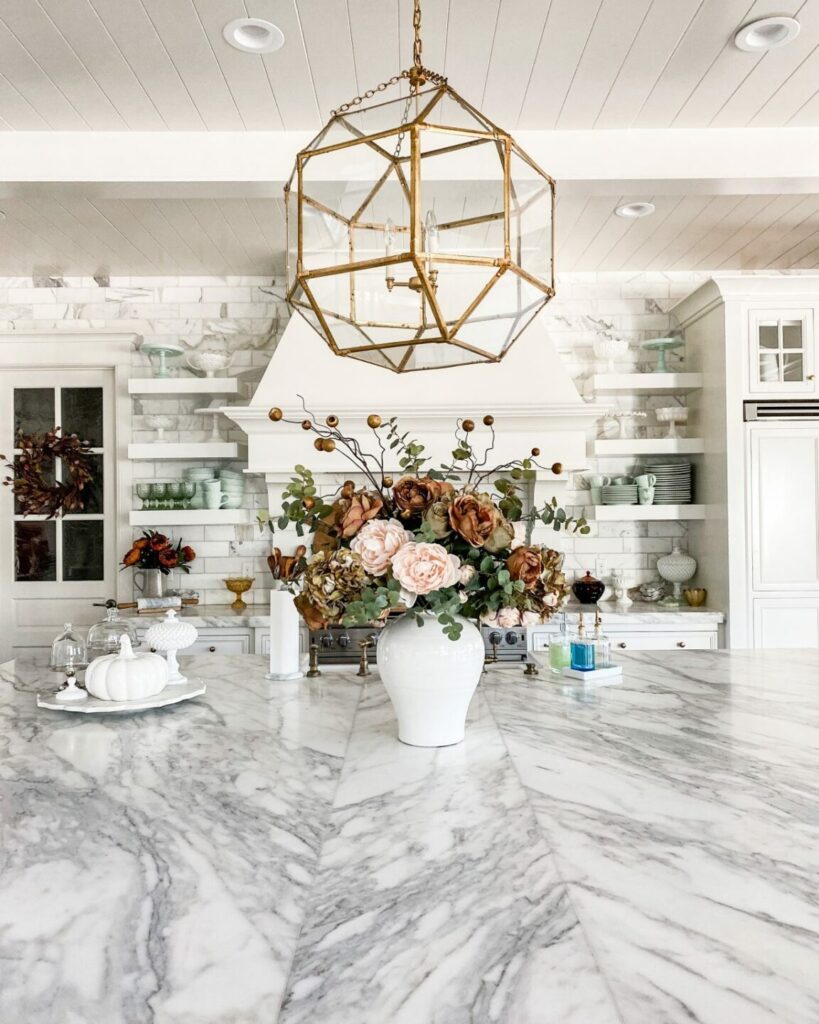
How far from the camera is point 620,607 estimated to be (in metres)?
4.11

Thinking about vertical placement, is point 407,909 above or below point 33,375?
below

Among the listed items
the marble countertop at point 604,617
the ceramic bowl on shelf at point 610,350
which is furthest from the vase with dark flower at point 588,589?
the ceramic bowl on shelf at point 610,350

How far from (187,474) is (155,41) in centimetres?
228

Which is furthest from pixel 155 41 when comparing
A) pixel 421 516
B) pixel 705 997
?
pixel 705 997

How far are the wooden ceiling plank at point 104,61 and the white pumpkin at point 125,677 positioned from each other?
1745 mm

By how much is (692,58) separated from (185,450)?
278 cm

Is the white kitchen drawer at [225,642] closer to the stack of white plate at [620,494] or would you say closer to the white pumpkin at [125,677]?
the stack of white plate at [620,494]

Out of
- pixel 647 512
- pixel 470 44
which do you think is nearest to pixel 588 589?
pixel 647 512

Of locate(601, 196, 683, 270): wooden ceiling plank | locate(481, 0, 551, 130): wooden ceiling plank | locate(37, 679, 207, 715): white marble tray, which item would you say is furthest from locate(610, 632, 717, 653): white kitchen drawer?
locate(37, 679, 207, 715): white marble tray

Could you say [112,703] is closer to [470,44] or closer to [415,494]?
[415,494]

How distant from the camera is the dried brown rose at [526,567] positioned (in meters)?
1.38

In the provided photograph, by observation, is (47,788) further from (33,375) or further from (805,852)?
(33,375)

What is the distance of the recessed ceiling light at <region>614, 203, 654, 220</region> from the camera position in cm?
340

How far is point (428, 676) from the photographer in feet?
4.63
